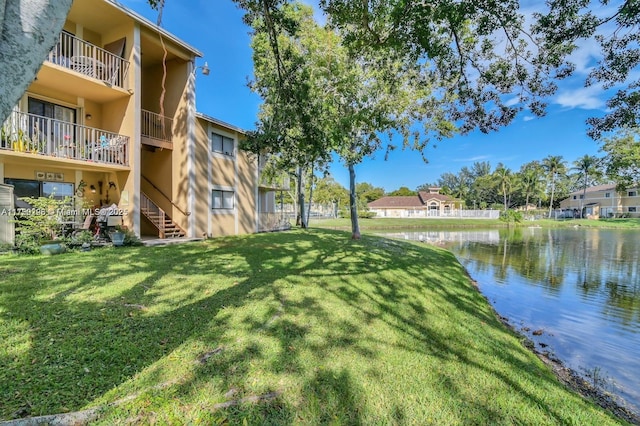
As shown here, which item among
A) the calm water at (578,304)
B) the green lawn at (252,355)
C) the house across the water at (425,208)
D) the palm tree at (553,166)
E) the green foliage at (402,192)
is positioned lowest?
the calm water at (578,304)

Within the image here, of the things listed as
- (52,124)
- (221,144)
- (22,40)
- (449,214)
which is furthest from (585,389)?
(449,214)

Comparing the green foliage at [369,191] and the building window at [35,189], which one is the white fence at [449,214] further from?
the building window at [35,189]

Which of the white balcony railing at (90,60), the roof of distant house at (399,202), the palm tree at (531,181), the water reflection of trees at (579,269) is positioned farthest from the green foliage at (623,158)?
the white balcony railing at (90,60)

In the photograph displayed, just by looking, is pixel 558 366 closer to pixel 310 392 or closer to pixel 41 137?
pixel 310 392

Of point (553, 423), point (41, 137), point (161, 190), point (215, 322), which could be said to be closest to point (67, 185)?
point (41, 137)

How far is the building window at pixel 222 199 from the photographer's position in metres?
15.1

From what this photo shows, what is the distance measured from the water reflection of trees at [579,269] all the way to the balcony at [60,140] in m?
15.3

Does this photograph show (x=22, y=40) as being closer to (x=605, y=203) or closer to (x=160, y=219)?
(x=160, y=219)

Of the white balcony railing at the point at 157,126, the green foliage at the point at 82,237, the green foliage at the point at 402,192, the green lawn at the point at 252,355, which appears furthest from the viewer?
the green foliage at the point at 402,192

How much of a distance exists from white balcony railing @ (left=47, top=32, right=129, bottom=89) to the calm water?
49.0 ft

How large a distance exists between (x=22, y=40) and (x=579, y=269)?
18372 mm

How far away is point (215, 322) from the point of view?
4.31m

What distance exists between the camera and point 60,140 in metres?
10.1

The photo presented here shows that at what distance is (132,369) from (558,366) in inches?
254
